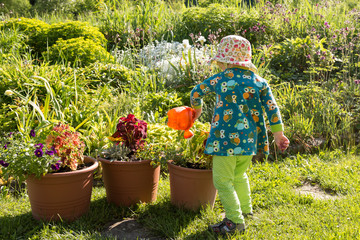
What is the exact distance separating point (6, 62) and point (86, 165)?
288cm

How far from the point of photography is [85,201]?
311 centimetres

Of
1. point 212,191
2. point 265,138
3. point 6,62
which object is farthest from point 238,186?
point 6,62

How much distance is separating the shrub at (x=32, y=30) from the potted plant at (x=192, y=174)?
190 inches

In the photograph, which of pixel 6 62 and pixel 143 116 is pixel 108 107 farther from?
pixel 6 62

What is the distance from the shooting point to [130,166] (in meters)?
3.25

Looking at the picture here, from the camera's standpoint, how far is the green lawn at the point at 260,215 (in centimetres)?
284

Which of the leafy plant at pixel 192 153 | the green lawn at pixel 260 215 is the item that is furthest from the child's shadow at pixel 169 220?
the leafy plant at pixel 192 153

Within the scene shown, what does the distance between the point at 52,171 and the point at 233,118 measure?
1.51m

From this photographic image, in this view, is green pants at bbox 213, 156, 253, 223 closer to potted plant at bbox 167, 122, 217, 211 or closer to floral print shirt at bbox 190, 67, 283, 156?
floral print shirt at bbox 190, 67, 283, 156

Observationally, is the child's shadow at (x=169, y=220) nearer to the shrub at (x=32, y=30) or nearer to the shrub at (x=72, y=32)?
the shrub at (x=72, y=32)

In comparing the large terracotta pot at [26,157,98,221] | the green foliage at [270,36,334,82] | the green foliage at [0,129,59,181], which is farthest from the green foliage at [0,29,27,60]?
the green foliage at [270,36,334,82]

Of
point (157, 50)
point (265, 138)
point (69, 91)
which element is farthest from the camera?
point (157, 50)

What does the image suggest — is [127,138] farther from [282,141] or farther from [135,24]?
[135,24]

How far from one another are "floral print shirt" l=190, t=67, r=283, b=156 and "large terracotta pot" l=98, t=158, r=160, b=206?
0.76 metres
